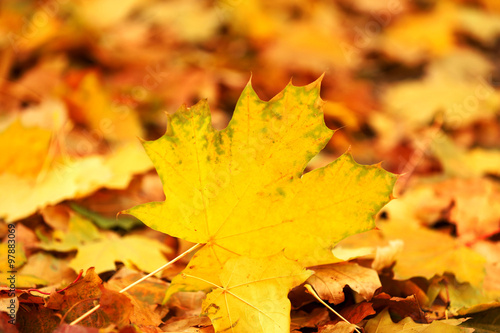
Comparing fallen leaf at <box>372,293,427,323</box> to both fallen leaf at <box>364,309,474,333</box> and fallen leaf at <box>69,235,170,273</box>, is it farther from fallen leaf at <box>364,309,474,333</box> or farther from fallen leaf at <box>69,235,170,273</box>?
fallen leaf at <box>69,235,170,273</box>

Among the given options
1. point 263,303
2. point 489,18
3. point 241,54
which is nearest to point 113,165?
point 263,303

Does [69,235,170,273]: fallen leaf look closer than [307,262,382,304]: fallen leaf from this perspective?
No

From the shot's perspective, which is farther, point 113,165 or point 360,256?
point 113,165

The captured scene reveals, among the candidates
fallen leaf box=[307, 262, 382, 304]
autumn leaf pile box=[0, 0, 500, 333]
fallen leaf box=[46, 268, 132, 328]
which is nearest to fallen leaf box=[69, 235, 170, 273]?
autumn leaf pile box=[0, 0, 500, 333]

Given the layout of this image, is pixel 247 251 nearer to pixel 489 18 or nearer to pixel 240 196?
pixel 240 196

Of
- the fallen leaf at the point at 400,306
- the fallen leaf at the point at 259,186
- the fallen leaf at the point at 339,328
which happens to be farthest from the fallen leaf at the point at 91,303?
the fallen leaf at the point at 400,306

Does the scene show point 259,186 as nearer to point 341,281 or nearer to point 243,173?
point 243,173

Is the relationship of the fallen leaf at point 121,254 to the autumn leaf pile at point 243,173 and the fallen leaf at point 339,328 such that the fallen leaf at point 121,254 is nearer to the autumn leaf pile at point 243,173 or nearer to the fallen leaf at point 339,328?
the autumn leaf pile at point 243,173

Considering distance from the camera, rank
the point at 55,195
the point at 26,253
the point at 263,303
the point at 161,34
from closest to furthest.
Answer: the point at 263,303 → the point at 26,253 → the point at 55,195 → the point at 161,34

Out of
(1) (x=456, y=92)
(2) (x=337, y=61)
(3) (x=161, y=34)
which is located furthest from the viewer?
(3) (x=161, y=34)

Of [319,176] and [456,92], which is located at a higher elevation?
[319,176]
